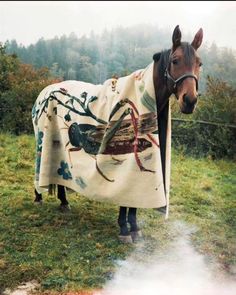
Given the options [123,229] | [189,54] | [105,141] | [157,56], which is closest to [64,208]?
[123,229]

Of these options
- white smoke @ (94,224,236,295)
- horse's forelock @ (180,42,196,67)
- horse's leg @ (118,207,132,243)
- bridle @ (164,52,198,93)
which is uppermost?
horse's forelock @ (180,42,196,67)

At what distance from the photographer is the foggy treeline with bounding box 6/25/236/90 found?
56.6 inches

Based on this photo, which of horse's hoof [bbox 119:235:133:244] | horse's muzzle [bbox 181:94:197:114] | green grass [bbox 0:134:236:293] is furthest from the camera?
horse's hoof [bbox 119:235:133:244]

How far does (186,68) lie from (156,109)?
0.20 metres

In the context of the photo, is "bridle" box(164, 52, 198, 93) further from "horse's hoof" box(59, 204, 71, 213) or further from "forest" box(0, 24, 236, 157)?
"horse's hoof" box(59, 204, 71, 213)

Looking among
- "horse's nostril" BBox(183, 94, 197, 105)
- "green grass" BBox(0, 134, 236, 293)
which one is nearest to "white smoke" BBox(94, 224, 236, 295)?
"green grass" BBox(0, 134, 236, 293)

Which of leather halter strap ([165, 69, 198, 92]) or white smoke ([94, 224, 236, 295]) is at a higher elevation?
leather halter strap ([165, 69, 198, 92])

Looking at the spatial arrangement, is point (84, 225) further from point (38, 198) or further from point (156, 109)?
point (156, 109)

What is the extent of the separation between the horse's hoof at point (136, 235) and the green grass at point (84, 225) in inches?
0.8

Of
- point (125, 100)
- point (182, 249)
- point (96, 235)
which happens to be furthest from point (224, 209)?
point (125, 100)

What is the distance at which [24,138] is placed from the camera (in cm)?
205

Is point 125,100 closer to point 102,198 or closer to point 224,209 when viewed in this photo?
point 102,198

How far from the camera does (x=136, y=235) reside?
1.67m

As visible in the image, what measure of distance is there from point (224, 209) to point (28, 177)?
74cm
